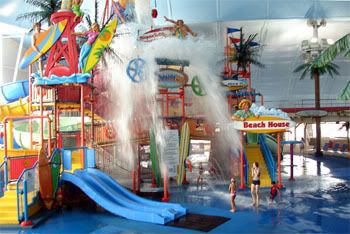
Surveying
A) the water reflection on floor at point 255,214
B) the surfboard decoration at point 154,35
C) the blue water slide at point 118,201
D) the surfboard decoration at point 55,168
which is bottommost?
the water reflection on floor at point 255,214

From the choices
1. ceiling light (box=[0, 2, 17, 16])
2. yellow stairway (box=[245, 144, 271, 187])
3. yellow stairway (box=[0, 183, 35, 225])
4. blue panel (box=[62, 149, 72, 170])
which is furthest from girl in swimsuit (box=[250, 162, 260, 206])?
ceiling light (box=[0, 2, 17, 16])

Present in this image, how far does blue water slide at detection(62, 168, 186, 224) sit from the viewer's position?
11.3 meters

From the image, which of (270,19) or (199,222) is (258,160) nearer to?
(199,222)

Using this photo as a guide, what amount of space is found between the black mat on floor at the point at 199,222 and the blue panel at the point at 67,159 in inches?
164

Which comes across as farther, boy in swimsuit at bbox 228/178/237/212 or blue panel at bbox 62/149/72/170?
blue panel at bbox 62/149/72/170

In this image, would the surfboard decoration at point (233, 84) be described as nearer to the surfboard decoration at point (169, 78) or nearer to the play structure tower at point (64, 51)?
the surfboard decoration at point (169, 78)

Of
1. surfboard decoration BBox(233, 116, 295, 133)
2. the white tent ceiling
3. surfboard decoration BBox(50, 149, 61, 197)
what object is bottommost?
surfboard decoration BBox(50, 149, 61, 197)

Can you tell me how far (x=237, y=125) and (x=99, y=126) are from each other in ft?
19.8

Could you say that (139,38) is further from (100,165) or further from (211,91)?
(100,165)

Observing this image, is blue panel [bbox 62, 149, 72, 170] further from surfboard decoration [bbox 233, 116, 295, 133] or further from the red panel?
surfboard decoration [bbox 233, 116, 295, 133]

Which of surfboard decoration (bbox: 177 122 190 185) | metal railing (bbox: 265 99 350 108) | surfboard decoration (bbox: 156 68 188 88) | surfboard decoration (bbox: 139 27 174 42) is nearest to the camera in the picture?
surfboard decoration (bbox: 156 68 188 88)

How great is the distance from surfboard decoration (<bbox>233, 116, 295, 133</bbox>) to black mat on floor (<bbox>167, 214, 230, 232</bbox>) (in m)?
5.01

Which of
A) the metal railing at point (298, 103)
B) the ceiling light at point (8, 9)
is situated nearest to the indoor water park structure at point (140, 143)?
the ceiling light at point (8, 9)

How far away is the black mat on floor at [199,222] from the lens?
10.5 metres
